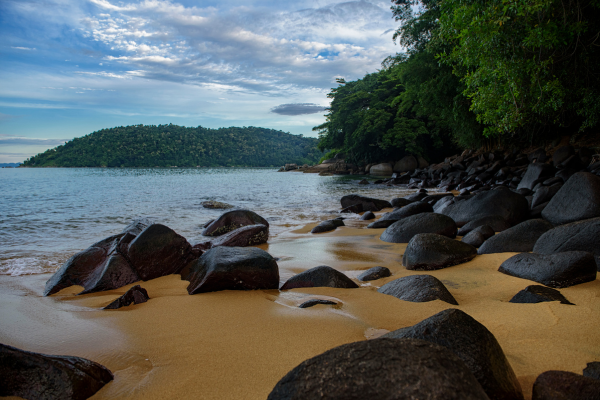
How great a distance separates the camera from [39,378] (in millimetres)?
1733

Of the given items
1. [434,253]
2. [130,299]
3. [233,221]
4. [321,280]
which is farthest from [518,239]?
[233,221]

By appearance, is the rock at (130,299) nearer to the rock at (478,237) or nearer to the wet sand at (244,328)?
the wet sand at (244,328)

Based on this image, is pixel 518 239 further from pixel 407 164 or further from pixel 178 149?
pixel 178 149

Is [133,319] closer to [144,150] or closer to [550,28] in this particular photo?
[550,28]

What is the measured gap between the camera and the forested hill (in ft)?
233

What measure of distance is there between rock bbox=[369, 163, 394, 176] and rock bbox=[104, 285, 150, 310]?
36.9 meters

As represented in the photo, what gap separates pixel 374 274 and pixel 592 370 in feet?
7.97

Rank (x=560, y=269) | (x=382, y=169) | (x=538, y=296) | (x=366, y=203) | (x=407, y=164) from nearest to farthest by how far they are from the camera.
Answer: (x=538, y=296) < (x=560, y=269) < (x=366, y=203) < (x=407, y=164) < (x=382, y=169)

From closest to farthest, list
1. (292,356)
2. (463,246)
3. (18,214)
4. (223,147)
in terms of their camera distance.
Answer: (292,356) < (463,246) < (18,214) < (223,147)

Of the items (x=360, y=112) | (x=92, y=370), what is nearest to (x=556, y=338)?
(x=92, y=370)

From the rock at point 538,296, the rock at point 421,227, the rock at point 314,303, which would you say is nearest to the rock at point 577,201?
the rock at point 421,227

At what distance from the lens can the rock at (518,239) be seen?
15.4ft

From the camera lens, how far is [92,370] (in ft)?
6.13

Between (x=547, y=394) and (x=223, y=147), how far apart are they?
90.2 metres
